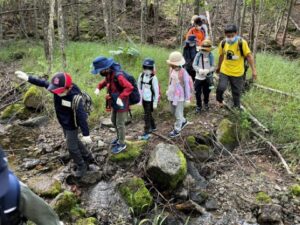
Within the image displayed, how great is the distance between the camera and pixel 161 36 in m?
22.9

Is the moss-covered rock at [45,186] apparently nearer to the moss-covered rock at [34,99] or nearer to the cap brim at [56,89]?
the cap brim at [56,89]

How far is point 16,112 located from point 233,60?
5409 mm

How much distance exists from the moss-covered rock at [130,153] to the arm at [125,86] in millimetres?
1165

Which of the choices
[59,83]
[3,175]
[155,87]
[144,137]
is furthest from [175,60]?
[3,175]

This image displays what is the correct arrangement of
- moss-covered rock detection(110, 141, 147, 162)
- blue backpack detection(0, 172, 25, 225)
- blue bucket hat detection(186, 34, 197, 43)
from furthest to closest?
blue bucket hat detection(186, 34, 197, 43), moss-covered rock detection(110, 141, 147, 162), blue backpack detection(0, 172, 25, 225)

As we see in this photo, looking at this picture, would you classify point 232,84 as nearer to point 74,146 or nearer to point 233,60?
point 233,60

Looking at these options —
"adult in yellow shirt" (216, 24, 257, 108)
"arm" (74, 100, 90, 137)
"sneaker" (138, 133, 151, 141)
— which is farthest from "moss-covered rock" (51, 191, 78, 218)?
"adult in yellow shirt" (216, 24, 257, 108)

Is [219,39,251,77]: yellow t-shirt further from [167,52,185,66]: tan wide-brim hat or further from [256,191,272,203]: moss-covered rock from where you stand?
[256,191,272,203]: moss-covered rock

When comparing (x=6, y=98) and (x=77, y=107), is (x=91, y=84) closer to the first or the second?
(x=6, y=98)

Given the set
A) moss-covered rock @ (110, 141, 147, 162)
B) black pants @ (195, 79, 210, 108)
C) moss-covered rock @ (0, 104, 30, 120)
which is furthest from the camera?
moss-covered rock @ (0, 104, 30, 120)

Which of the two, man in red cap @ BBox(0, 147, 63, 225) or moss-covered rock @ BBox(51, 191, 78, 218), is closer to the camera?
man in red cap @ BBox(0, 147, 63, 225)

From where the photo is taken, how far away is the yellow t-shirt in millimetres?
7359

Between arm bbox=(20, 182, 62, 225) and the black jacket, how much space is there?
2449 millimetres

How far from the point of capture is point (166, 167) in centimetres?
587
